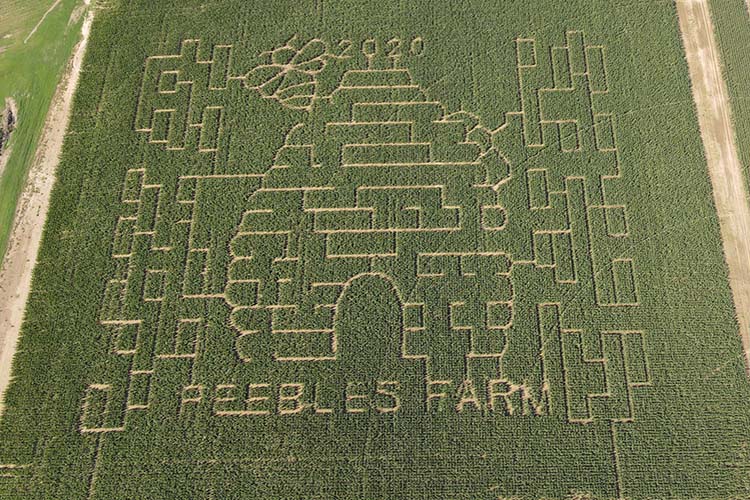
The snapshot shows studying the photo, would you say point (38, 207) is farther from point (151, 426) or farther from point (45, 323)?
point (151, 426)

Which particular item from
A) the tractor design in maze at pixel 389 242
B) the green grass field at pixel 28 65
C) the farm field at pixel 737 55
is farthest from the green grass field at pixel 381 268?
the farm field at pixel 737 55

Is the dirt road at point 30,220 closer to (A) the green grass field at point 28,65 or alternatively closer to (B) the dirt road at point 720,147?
(A) the green grass field at point 28,65

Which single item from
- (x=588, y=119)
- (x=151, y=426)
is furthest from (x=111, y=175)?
(x=588, y=119)

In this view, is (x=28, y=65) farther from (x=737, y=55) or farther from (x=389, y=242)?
(x=737, y=55)

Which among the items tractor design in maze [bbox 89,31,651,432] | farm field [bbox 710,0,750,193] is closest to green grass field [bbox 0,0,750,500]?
tractor design in maze [bbox 89,31,651,432]

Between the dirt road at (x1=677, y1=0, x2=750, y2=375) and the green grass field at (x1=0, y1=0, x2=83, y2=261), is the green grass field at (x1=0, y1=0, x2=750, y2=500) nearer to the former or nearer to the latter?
the dirt road at (x1=677, y1=0, x2=750, y2=375)

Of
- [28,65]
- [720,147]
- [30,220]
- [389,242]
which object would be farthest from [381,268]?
[28,65]
